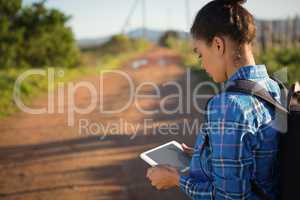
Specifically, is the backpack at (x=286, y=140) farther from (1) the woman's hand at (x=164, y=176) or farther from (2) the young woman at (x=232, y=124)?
(1) the woman's hand at (x=164, y=176)

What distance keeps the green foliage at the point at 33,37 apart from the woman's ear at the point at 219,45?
1651 cm

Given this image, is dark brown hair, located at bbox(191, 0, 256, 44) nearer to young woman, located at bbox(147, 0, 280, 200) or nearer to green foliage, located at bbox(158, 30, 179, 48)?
young woman, located at bbox(147, 0, 280, 200)

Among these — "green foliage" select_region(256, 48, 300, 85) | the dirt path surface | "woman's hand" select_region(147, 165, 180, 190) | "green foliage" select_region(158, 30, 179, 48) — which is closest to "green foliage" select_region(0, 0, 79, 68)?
the dirt path surface

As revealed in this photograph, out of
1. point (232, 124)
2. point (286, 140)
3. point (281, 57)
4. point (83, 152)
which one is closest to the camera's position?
point (232, 124)

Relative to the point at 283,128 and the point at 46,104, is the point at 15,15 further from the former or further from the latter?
the point at 283,128

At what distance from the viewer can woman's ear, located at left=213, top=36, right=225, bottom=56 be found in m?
1.71

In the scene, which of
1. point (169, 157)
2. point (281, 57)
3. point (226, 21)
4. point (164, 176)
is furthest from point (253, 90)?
point (281, 57)

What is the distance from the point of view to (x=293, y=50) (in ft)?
45.6

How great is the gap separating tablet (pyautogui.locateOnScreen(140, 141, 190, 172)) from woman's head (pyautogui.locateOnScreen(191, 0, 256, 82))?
27.2 inches

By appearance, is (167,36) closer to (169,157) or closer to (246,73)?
(169,157)

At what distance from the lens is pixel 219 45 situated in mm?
1721

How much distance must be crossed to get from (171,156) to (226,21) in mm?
952

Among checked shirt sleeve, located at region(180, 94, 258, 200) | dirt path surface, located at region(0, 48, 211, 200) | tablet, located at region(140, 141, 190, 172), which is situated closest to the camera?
checked shirt sleeve, located at region(180, 94, 258, 200)

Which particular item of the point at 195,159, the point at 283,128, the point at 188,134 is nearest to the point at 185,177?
the point at 195,159
